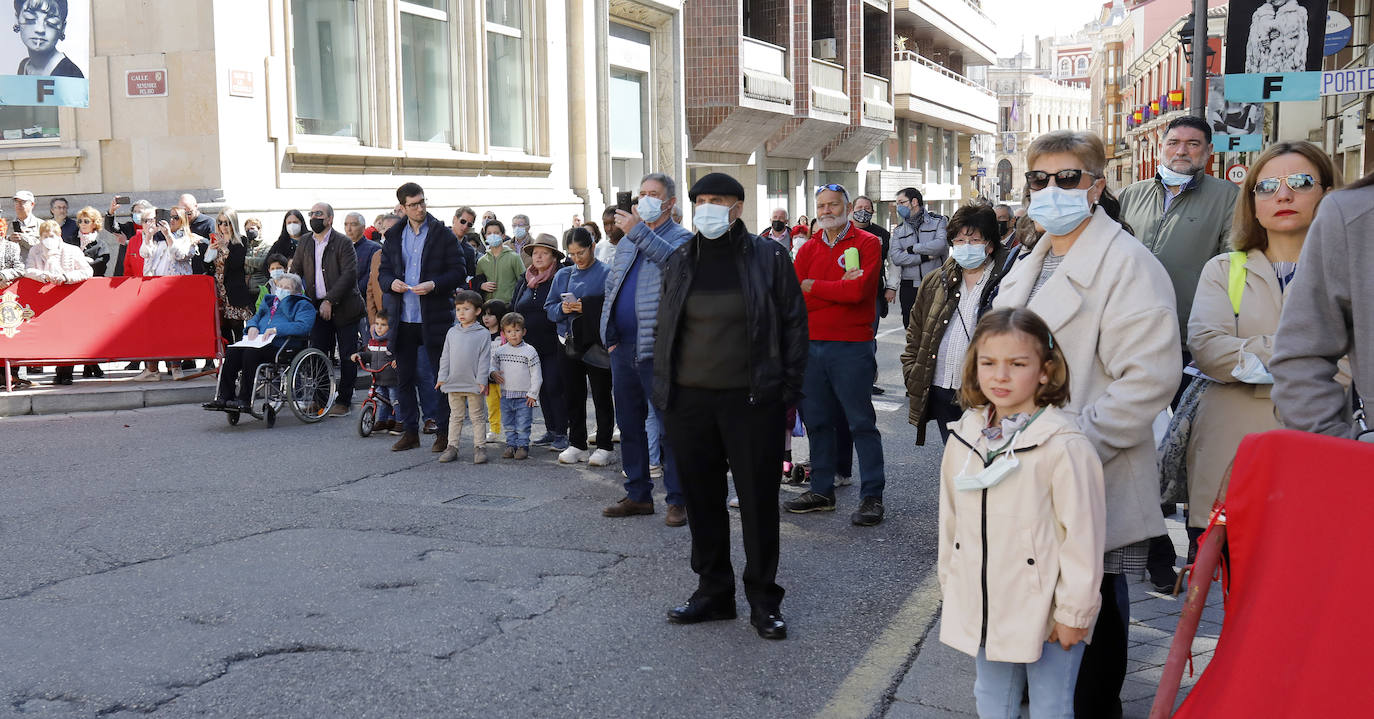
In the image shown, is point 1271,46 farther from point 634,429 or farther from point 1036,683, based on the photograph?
point 1036,683

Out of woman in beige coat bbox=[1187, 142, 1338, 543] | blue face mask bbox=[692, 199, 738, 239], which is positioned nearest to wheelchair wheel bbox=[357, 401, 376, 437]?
blue face mask bbox=[692, 199, 738, 239]

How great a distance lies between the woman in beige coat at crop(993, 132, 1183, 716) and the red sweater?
129 inches

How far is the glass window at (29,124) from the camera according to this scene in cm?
1702

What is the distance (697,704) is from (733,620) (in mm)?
1036

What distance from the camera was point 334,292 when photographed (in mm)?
11820

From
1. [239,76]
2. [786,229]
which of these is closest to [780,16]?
[786,229]

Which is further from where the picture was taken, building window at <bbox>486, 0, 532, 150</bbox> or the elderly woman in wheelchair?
building window at <bbox>486, 0, 532, 150</bbox>

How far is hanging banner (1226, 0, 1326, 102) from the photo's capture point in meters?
11.5

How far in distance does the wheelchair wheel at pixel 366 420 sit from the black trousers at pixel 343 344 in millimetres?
1428

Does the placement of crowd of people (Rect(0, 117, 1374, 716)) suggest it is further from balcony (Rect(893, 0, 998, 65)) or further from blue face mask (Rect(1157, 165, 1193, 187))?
balcony (Rect(893, 0, 998, 65))

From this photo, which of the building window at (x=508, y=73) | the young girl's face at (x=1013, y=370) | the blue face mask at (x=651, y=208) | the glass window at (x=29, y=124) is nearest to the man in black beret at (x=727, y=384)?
the blue face mask at (x=651, y=208)

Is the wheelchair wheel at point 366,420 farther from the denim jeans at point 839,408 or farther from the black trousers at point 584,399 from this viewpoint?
the denim jeans at point 839,408

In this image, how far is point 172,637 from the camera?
5156 mm

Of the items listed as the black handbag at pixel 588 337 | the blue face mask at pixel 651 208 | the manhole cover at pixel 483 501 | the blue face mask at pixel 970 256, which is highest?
the blue face mask at pixel 651 208
